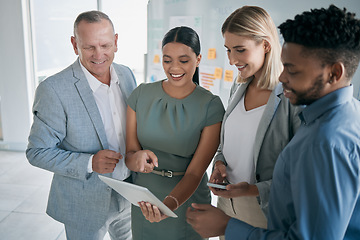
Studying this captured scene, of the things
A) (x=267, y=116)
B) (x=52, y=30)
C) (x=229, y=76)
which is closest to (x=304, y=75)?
(x=267, y=116)

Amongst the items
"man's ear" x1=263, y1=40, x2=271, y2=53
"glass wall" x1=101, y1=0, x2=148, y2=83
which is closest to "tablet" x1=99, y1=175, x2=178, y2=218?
"man's ear" x1=263, y1=40, x2=271, y2=53

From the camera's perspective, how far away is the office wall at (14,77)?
4648mm

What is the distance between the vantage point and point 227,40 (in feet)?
4.86

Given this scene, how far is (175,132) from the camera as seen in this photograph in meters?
1.62

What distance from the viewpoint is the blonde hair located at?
1.41m

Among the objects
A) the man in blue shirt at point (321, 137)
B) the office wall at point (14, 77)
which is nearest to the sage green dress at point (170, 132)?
the man in blue shirt at point (321, 137)

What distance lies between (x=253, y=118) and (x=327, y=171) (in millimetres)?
677

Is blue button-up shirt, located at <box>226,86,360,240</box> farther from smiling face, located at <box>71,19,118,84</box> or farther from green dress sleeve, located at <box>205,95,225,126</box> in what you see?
smiling face, located at <box>71,19,118,84</box>

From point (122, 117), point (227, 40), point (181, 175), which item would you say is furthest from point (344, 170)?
point (122, 117)

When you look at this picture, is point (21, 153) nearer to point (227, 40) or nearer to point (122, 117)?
point (122, 117)

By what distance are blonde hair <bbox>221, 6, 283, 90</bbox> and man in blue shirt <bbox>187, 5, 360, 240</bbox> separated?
0.41 metres

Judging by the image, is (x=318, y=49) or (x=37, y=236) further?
(x=37, y=236)

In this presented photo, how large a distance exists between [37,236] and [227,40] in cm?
272

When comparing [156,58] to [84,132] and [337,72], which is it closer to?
[84,132]
